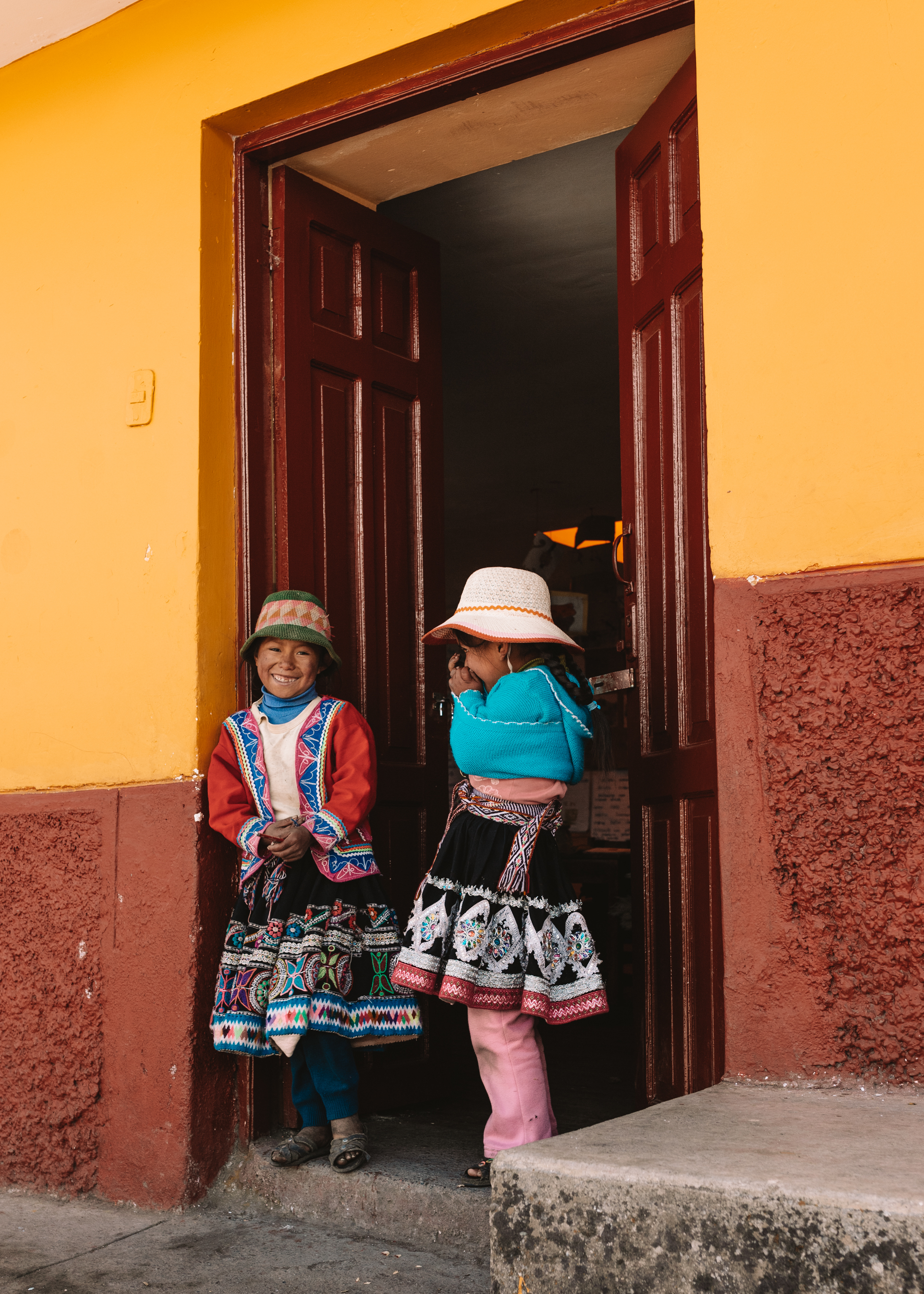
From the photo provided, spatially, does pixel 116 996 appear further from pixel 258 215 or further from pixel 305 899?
pixel 258 215

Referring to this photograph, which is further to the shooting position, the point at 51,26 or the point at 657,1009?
the point at 51,26

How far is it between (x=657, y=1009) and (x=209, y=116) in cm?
304

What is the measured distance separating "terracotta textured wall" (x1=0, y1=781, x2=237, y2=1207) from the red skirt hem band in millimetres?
775

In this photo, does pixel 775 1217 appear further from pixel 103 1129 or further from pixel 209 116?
pixel 209 116

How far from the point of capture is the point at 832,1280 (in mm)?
1665

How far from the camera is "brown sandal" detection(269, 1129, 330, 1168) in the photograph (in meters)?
3.33

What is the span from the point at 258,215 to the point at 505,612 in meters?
1.70

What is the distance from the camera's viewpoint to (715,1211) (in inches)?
68.1

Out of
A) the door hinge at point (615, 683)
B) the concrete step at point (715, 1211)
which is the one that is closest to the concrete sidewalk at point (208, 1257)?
the concrete step at point (715, 1211)

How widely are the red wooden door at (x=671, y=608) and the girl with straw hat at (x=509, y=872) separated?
0.74 ft

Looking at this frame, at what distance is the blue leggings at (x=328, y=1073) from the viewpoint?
3326mm

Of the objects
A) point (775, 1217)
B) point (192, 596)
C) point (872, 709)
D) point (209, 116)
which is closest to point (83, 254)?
point (209, 116)

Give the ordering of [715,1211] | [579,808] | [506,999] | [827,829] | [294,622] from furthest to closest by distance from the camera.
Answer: [579,808], [294,622], [506,999], [827,829], [715,1211]

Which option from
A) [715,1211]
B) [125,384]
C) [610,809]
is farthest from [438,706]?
[610,809]
